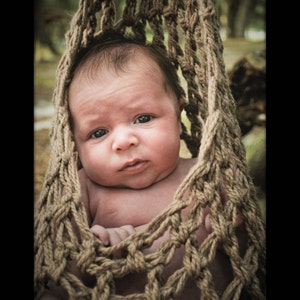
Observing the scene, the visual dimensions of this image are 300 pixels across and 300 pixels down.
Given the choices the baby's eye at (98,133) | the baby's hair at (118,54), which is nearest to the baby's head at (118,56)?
the baby's hair at (118,54)

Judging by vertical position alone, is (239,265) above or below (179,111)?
below

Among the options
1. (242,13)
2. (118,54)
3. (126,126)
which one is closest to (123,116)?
(126,126)

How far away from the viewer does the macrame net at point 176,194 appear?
93 cm

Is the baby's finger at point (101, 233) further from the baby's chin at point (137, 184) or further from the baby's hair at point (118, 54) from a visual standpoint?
the baby's hair at point (118, 54)

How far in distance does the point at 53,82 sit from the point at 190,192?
1.15 feet

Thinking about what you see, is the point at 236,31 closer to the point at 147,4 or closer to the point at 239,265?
the point at 147,4

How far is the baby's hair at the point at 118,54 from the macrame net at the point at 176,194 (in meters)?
0.02

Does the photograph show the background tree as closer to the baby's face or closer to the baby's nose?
the baby's face

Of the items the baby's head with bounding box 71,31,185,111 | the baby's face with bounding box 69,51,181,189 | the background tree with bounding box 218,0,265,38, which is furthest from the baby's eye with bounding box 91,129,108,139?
the background tree with bounding box 218,0,265,38

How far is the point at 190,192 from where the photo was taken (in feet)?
3.14

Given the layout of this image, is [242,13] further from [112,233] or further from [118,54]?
[112,233]

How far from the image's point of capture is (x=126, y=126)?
1.01m

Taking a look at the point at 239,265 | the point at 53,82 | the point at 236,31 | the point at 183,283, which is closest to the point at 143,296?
the point at 183,283

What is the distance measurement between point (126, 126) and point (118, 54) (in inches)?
5.5
